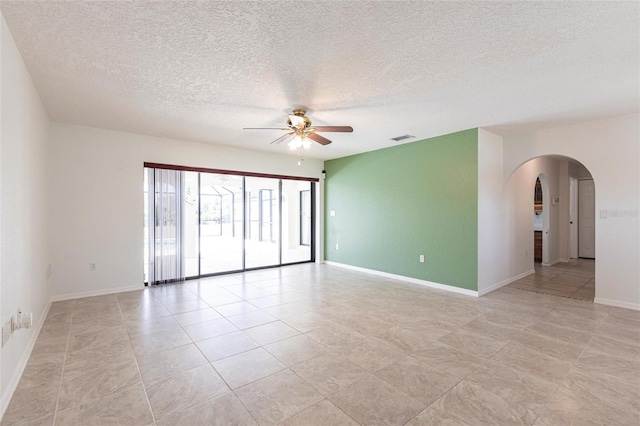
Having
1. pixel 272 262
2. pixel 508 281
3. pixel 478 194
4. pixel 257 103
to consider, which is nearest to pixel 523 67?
pixel 478 194

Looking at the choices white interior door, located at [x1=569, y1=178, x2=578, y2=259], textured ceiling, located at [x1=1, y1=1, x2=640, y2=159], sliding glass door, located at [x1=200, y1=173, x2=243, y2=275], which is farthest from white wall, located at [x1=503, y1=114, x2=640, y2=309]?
sliding glass door, located at [x1=200, y1=173, x2=243, y2=275]

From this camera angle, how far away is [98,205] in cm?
461

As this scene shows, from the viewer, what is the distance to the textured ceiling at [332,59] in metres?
1.94

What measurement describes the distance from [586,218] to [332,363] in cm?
899

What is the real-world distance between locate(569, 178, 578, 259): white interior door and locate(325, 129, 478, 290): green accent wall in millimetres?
5371

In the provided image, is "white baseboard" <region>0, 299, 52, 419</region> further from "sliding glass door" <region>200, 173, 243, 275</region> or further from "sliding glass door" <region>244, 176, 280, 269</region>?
"sliding glass door" <region>244, 176, 280, 269</region>

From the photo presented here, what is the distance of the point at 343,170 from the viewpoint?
22.8 feet

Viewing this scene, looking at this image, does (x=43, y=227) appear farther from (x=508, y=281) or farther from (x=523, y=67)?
(x=508, y=281)

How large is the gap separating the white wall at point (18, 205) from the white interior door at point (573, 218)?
34.8 ft

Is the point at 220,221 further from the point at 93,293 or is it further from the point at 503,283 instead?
the point at 503,283

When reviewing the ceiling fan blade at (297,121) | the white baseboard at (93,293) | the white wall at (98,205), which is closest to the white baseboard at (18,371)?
the white baseboard at (93,293)

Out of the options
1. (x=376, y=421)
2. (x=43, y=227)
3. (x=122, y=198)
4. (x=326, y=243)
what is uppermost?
(x=122, y=198)

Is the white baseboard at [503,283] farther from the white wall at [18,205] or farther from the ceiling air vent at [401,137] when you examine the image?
the white wall at [18,205]

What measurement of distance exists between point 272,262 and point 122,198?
3.47 meters
